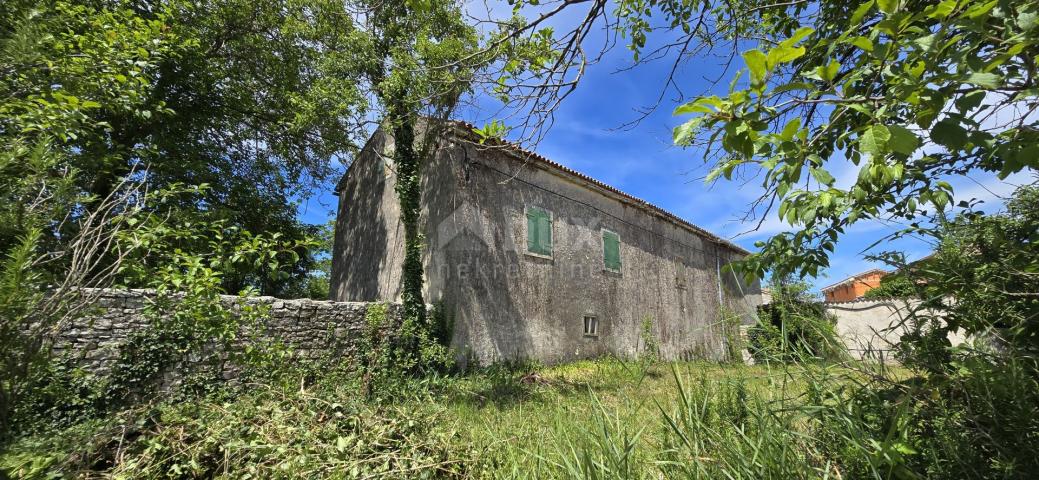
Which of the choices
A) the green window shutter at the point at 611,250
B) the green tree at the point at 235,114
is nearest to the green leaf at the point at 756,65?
the green tree at the point at 235,114

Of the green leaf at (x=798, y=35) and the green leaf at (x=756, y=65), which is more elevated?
the green leaf at (x=798, y=35)

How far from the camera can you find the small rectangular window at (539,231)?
398 inches

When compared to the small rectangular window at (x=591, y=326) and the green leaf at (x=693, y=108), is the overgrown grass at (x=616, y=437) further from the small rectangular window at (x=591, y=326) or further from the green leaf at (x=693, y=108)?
the small rectangular window at (x=591, y=326)

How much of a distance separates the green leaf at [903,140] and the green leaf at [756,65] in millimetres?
432

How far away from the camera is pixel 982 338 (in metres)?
1.94

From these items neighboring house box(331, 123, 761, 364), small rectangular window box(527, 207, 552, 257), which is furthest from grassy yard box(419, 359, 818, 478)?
small rectangular window box(527, 207, 552, 257)

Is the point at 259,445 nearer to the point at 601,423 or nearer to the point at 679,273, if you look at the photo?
the point at 601,423

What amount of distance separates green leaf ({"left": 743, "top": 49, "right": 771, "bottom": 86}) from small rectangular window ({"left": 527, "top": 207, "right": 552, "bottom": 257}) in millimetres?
8553

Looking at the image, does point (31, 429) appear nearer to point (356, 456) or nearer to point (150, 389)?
point (150, 389)

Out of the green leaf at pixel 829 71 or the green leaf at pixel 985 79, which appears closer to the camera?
the green leaf at pixel 985 79

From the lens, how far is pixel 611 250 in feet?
38.9

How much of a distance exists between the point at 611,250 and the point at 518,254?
130 inches

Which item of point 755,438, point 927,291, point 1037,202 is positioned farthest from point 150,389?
point 1037,202

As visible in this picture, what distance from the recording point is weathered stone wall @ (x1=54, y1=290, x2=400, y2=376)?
5633 millimetres
